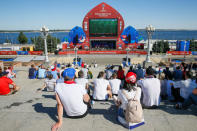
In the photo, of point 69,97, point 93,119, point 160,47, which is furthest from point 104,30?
point 69,97

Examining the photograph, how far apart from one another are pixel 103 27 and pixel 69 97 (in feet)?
103

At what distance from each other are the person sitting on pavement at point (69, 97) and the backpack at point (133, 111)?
793 millimetres

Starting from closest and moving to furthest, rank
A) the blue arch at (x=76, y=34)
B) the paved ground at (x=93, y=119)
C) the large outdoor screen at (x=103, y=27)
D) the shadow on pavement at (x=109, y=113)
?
the paved ground at (x=93, y=119) < the shadow on pavement at (x=109, y=113) < the large outdoor screen at (x=103, y=27) < the blue arch at (x=76, y=34)

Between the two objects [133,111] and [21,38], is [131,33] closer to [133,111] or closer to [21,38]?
[133,111]

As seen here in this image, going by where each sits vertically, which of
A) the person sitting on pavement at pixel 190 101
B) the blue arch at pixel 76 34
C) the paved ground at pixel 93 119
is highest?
the blue arch at pixel 76 34

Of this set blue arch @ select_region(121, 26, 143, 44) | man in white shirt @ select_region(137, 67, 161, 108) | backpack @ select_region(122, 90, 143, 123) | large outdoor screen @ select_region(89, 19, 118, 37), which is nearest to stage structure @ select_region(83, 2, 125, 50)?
large outdoor screen @ select_region(89, 19, 118, 37)

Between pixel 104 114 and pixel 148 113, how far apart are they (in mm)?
931

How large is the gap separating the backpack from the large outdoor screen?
31299 millimetres

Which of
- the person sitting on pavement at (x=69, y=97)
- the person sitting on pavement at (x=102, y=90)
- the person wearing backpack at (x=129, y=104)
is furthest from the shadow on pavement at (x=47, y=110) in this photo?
the person wearing backpack at (x=129, y=104)

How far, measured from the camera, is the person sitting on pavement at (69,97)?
2.70 m

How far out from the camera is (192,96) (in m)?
3.17

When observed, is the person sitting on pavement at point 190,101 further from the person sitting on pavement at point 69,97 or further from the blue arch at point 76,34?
the blue arch at point 76,34

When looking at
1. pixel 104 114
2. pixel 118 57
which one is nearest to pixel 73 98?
pixel 104 114

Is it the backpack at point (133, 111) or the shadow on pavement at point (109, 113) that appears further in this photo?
the shadow on pavement at point (109, 113)
